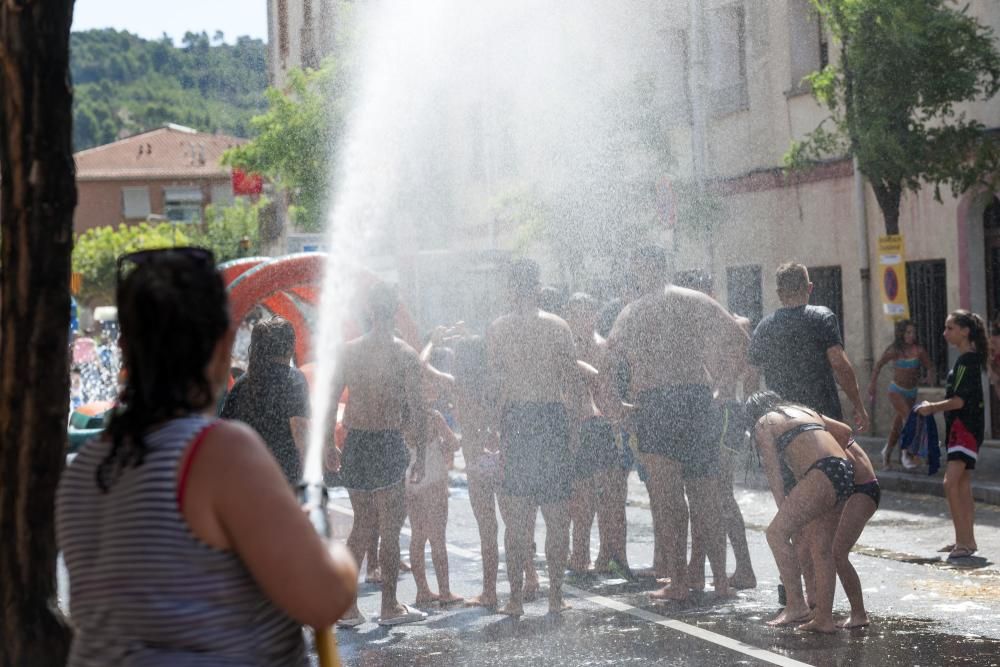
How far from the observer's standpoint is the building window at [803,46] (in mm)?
22703

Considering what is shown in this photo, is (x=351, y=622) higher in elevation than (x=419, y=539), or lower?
lower

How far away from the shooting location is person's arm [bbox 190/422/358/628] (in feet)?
8.08

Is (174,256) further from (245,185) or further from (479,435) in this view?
(245,185)

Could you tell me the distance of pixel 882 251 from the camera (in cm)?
1720

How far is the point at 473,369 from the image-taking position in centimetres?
931

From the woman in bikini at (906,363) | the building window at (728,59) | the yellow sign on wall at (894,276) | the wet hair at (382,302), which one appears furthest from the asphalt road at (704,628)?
the building window at (728,59)

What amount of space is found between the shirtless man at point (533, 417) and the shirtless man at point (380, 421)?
0.58 m

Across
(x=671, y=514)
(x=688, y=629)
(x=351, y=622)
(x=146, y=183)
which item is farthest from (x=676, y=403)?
(x=146, y=183)

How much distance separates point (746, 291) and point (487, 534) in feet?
53.0

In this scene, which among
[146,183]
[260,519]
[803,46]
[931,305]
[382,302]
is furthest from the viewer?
[146,183]

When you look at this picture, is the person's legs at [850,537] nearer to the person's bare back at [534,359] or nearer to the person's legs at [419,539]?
the person's bare back at [534,359]

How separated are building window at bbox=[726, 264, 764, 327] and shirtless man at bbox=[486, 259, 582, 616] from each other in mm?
15843

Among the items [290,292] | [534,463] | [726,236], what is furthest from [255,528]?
[726,236]

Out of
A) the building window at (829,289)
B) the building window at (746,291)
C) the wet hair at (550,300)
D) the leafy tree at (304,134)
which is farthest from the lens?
the leafy tree at (304,134)
